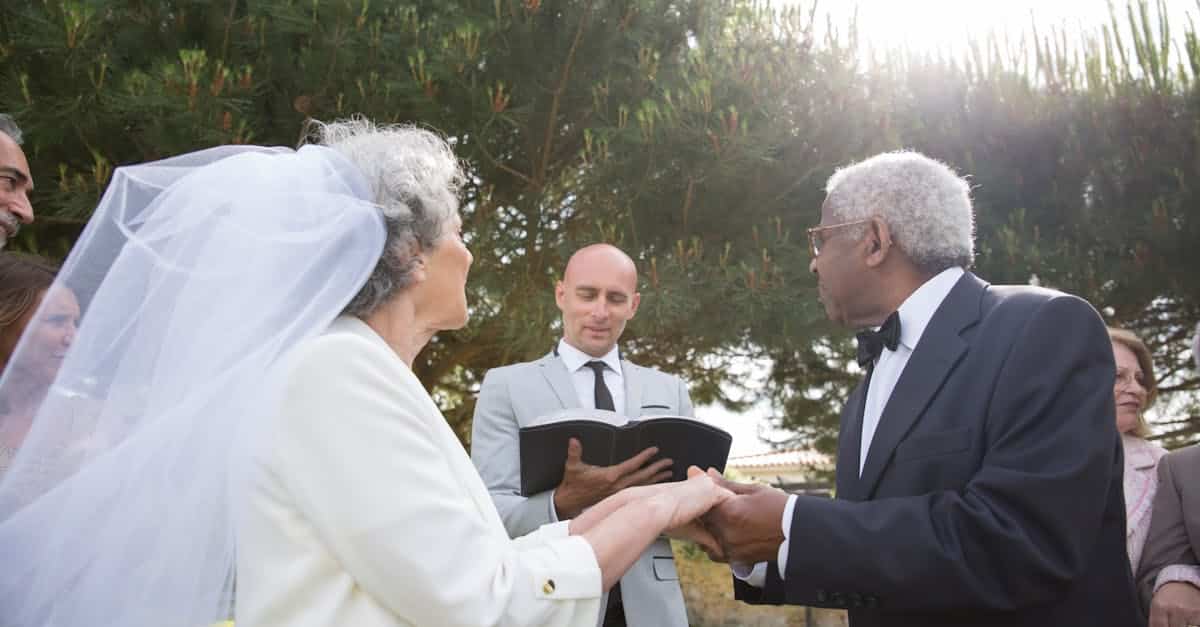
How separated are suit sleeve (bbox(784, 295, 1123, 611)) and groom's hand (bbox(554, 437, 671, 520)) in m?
0.78

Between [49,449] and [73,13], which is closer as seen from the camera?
[49,449]

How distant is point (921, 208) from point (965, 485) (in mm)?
836

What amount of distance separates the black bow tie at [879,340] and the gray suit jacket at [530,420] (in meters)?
1.17

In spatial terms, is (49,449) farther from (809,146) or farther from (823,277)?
(809,146)

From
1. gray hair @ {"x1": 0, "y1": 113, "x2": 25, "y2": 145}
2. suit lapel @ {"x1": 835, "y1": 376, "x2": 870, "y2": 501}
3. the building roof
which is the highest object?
gray hair @ {"x1": 0, "y1": 113, "x2": 25, "y2": 145}

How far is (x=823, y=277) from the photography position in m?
3.02

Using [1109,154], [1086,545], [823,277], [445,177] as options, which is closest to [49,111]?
[445,177]

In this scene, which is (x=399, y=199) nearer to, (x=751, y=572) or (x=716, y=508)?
(x=716, y=508)

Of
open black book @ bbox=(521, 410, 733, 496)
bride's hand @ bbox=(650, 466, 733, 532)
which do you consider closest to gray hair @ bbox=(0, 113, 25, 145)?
open black book @ bbox=(521, 410, 733, 496)

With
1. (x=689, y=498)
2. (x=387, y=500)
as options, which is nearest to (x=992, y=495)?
(x=689, y=498)

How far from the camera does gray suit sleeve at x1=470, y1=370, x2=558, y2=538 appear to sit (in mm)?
3402

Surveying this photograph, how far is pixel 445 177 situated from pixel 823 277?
132 cm

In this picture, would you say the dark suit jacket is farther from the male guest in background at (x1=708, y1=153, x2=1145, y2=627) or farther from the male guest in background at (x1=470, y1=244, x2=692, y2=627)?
the male guest in background at (x1=470, y1=244, x2=692, y2=627)

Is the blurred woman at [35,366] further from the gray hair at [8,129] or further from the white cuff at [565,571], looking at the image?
the gray hair at [8,129]
